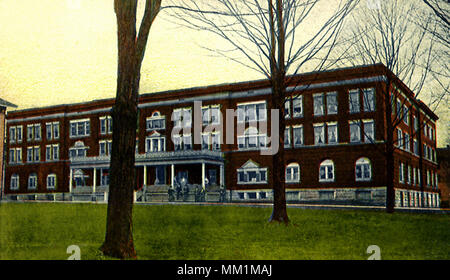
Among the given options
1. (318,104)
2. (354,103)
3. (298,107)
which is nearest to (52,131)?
(298,107)

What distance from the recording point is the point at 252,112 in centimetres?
3788

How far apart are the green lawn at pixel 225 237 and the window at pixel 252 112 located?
21850mm

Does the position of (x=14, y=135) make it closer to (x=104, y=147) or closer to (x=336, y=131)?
(x=104, y=147)

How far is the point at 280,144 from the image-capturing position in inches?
632

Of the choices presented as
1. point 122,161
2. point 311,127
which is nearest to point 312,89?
point 311,127

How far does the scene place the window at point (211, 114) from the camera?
37.5 m

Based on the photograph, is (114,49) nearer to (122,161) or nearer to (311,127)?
(122,161)

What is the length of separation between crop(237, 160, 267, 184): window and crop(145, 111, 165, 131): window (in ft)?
24.8

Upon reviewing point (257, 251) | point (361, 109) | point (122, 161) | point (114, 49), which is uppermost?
point (361, 109)

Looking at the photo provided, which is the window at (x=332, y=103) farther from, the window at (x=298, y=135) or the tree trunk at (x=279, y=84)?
the tree trunk at (x=279, y=84)

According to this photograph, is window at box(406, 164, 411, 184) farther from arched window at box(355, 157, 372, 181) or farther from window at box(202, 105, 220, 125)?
window at box(202, 105, 220, 125)

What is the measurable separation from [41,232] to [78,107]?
24415mm
